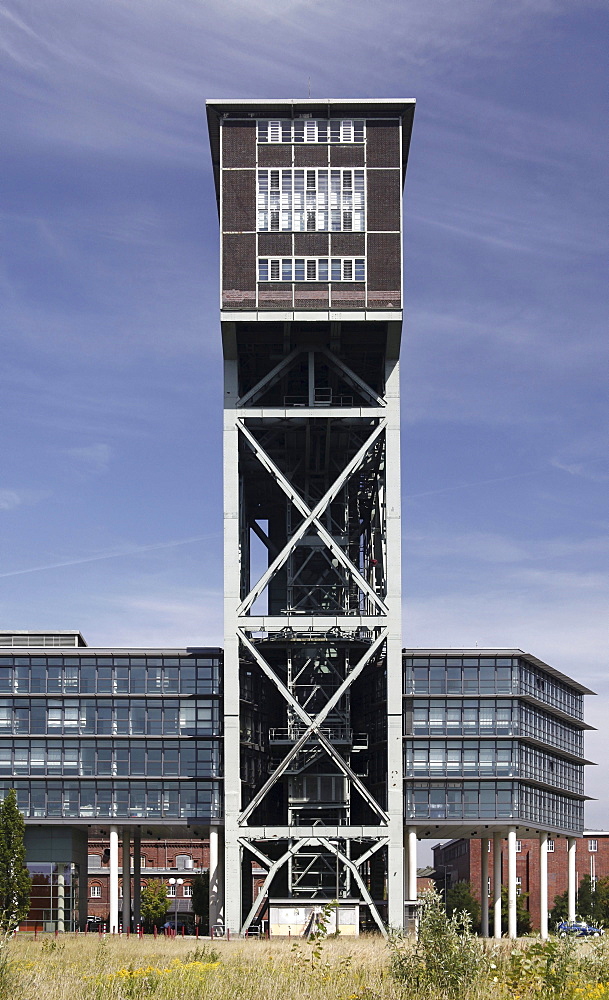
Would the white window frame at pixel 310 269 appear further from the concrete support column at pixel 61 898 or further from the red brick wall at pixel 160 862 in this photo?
the red brick wall at pixel 160 862

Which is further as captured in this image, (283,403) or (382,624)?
(283,403)

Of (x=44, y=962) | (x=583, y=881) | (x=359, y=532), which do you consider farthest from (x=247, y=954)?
(x=583, y=881)

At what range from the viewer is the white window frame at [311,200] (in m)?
71.2

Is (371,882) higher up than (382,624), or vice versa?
(382,624)

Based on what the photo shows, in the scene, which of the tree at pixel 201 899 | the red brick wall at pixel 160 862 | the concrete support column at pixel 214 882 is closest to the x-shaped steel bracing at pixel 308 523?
the concrete support column at pixel 214 882

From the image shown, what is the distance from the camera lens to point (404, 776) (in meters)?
77.8

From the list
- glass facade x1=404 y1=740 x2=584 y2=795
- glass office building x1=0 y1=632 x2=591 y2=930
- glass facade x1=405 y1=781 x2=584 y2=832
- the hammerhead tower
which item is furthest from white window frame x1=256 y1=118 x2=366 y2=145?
glass facade x1=405 y1=781 x2=584 y2=832

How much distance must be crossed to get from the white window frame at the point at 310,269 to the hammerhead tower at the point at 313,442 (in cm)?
8

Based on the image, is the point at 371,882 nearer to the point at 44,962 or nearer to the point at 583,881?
the point at 44,962

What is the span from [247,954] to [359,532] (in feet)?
139

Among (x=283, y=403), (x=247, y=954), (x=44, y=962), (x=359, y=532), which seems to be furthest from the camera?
(x=359, y=532)

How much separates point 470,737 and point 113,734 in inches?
830

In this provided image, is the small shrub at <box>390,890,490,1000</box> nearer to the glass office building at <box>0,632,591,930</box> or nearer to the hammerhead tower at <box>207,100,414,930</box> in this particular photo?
the hammerhead tower at <box>207,100,414,930</box>

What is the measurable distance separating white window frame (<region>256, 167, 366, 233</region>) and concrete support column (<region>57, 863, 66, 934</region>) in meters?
Answer: 38.9
